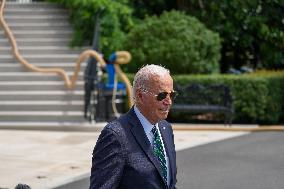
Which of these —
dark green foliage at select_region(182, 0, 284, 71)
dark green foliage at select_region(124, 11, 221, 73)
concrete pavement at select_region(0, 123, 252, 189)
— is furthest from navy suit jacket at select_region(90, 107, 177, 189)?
dark green foliage at select_region(182, 0, 284, 71)

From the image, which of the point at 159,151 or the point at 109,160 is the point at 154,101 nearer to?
the point at 159,151

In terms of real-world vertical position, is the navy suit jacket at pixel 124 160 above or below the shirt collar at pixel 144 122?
below

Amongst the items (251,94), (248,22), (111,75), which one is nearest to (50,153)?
(111,75)

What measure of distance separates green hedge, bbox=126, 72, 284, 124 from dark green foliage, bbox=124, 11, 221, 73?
0.69 meters

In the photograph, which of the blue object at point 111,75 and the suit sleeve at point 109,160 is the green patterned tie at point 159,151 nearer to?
the suit sleeve at point 109,160

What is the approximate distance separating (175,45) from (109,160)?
15.1 metres

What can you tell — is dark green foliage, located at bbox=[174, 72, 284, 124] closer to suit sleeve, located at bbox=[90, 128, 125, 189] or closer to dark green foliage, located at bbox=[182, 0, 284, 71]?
dark green foliage, located at bbox=[182, 0, 284, 71]

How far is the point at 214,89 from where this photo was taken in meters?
17.8

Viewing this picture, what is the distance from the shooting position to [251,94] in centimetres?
1789

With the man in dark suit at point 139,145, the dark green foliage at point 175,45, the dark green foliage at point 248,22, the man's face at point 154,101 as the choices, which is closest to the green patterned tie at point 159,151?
the man in dark suit at point 139,145

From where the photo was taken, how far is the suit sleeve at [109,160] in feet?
12.0

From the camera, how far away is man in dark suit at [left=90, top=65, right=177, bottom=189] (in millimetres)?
3676

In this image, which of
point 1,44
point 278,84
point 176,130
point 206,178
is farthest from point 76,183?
point 1,44

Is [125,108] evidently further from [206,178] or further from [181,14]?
[206,178]
